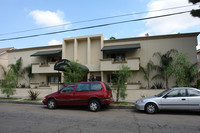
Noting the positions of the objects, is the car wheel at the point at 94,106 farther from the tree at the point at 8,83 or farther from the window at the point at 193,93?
the tree at the point at 8,83

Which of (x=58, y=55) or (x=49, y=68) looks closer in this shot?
(x=49, y=68)

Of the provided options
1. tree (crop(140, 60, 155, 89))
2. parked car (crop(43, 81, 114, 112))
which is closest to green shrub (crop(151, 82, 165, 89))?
tree (crop(140, 60, 155, 89))

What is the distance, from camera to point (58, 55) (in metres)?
21.0

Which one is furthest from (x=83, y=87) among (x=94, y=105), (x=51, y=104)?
(x=51, y=104)

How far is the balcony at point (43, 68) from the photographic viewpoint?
64.1 ft

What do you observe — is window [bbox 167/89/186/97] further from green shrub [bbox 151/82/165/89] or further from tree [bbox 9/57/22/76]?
tree [bbox 9/57/22/76]

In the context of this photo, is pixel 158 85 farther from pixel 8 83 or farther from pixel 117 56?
pixel 8 83

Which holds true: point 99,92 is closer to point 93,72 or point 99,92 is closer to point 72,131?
point 72,131

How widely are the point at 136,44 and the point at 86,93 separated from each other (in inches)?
392

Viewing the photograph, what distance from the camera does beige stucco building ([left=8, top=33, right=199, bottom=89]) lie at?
52.5 ft

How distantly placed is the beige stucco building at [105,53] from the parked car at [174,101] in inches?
263

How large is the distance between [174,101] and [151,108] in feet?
4.17

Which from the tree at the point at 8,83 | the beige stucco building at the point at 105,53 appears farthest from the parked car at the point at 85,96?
the tree at the point at 8,83

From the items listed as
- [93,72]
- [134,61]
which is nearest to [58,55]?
[93,72]
